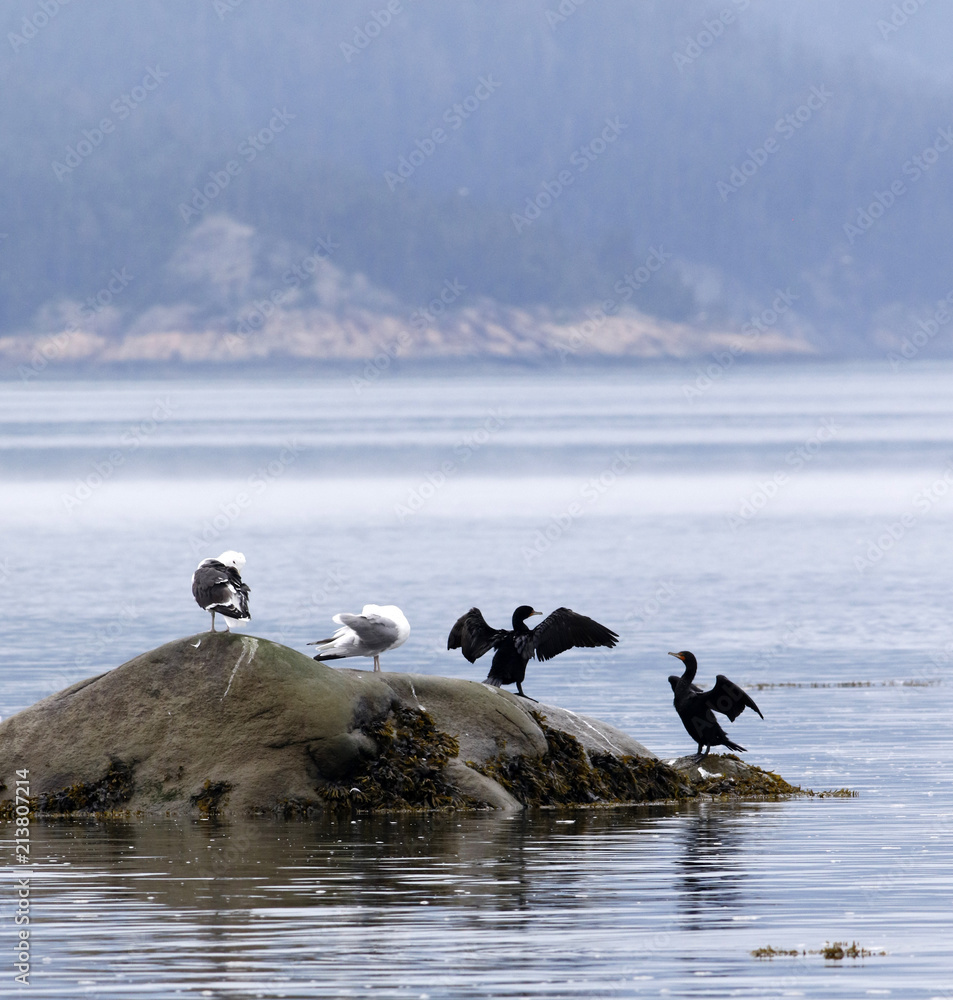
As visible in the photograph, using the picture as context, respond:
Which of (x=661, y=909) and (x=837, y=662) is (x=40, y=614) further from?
(x=661, y=909)

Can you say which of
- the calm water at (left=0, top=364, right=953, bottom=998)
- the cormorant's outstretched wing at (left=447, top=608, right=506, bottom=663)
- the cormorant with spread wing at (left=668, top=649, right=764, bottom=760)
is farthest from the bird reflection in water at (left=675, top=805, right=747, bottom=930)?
the cormorant's outstretched wing at (left=447, top=608, right=506, bottom=663)

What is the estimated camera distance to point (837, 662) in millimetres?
32312

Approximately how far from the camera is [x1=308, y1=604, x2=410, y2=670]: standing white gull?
1830 centimetres

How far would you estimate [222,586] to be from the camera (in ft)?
58.0

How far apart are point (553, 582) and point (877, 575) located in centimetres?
800

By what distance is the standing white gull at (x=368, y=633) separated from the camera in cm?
1830

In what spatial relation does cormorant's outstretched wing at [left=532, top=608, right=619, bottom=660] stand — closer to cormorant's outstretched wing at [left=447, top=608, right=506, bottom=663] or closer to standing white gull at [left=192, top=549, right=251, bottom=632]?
cormorant's outstretched wing at [left=447, top=608, right=506, bottom=663]

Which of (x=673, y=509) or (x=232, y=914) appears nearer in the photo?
(x=232, y=914)

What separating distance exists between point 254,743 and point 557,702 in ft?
33.5

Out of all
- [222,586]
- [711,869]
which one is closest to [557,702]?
[222,586]

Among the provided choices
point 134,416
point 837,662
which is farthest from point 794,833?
point 134,416

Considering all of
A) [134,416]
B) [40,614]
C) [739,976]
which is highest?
[134,416]

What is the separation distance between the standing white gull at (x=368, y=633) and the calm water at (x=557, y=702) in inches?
69.0

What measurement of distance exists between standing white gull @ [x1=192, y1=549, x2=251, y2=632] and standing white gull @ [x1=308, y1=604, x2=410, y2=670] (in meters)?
0.94
